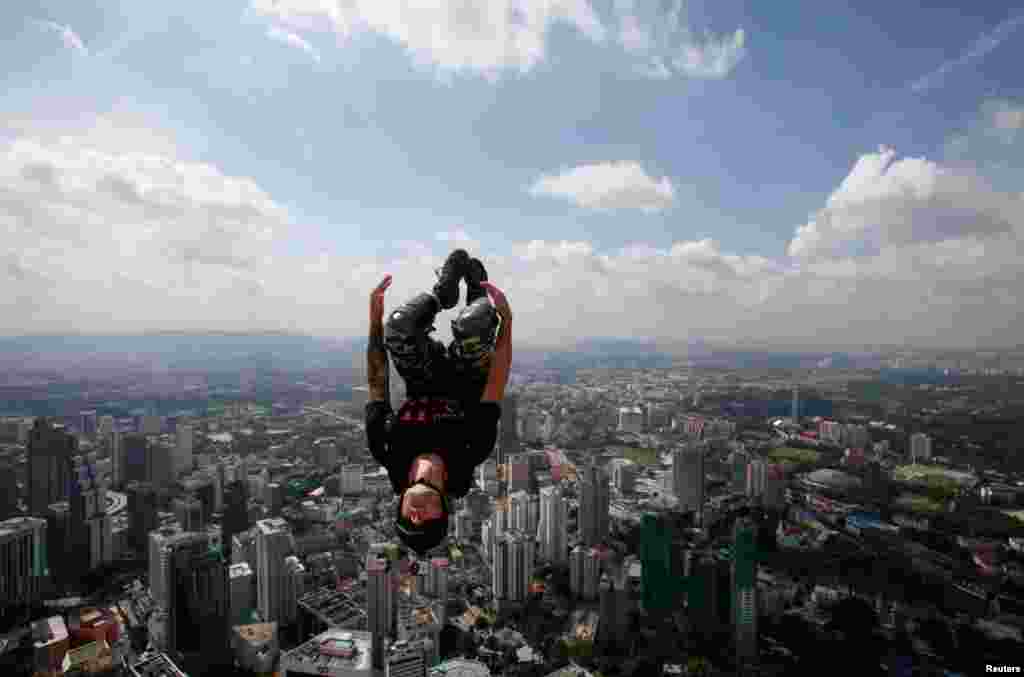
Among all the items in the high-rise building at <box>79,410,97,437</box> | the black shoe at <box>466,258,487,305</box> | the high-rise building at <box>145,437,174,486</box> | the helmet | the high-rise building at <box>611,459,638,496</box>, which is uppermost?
the black shoe at <box>466,258,487,305</box>

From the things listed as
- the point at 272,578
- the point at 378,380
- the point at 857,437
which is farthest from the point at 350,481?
→ the point at 857,437

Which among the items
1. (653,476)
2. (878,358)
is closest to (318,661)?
(653,476)

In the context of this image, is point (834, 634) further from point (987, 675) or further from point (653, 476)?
point (653, 476)

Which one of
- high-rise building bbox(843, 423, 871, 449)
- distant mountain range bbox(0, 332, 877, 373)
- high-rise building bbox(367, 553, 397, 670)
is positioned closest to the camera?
high-rise building bbox(367, 553, 397, 670)

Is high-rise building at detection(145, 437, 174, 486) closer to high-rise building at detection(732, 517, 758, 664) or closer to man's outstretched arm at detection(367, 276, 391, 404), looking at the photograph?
high-rise building at detection(732, 517, 758, 664)

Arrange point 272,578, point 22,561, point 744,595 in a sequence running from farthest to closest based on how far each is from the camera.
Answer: point 22,561 < point 272,578 < point 744,595

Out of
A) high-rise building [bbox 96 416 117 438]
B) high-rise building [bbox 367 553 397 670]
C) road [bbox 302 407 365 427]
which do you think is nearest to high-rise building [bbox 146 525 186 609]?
high-rise building [bbox 367 553 397 670]

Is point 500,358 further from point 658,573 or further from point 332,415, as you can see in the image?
point 332,415
